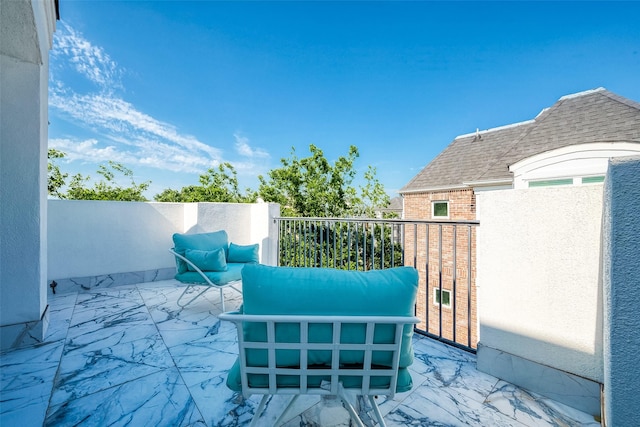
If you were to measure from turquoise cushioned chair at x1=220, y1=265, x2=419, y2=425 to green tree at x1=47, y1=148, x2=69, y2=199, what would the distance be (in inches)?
475

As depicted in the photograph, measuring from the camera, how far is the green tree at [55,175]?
9.05 meters

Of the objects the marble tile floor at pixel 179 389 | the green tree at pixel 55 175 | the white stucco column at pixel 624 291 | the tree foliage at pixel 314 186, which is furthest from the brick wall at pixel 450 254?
the green tree at pixel 55 175

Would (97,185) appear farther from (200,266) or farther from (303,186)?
(200,266)

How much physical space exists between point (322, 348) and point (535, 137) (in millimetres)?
8903

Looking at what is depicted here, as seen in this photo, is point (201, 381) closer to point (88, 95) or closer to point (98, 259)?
point (98, 259)

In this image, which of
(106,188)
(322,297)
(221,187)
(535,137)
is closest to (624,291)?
(322,297)

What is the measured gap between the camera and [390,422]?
137 centimetres

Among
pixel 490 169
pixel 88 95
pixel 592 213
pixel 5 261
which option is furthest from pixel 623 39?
pixel 88 95

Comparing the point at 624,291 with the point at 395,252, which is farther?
the point at 395,252

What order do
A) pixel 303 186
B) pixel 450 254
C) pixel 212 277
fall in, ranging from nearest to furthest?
pixel 212 277, pixel 450 254, pixel 303 186

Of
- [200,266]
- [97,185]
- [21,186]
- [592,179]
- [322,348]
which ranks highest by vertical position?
[97,185]

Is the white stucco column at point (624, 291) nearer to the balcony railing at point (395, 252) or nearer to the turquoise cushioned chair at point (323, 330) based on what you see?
the turquoise cushioned chair at point (323, 330)

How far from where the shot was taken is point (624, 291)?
2.96ft

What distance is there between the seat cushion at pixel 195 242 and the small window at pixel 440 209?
24.3 feet
